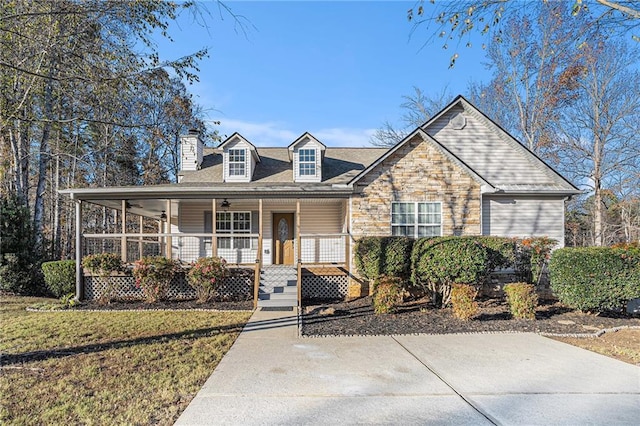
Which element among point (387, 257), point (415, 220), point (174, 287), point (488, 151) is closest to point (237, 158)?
point (174, 287)

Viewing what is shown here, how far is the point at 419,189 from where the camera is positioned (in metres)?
11.1

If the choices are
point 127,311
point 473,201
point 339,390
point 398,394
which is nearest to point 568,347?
point 398,394

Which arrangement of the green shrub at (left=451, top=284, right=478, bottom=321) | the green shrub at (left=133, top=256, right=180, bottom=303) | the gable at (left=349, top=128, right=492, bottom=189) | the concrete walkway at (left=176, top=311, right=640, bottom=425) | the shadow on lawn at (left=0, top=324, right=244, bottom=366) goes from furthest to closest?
the gable at (left=349, top=128, right=492, bottom=189), the green shrub at (left=133, top=256, right=180, bottom=303), the green shrub at (left=451, top=284, right=478, bottom=321), the shadow on lawn at (left=0, top=324, right=244, bottom=366), the concrete walkway at (left=176, top=311, right=640, bottom=425)

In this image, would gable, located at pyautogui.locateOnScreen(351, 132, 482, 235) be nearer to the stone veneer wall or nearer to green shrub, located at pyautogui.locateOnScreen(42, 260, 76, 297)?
the stone veneer wall

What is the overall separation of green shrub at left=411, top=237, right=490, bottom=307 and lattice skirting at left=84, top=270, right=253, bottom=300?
4937mm

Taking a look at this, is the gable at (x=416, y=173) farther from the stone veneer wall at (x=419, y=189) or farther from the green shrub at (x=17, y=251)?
the green shrub at (x=17, y=251)

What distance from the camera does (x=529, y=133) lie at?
69.7ft

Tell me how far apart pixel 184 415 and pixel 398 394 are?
222 centimetres

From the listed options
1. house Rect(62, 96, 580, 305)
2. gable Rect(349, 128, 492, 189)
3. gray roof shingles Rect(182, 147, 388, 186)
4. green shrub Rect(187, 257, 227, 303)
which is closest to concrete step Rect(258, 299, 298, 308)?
house Rect(62, 96, 580, 305)

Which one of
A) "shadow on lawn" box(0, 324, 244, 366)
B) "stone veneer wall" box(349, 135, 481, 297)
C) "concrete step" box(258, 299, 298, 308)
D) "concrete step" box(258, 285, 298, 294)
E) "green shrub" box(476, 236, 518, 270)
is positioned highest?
"stone veneer wall" box(349, 135, 481, 297)

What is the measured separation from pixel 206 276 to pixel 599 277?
938cm

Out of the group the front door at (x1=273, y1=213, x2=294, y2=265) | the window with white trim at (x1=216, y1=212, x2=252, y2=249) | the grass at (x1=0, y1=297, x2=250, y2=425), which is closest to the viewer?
the grass at (x1=0, y1=297, x2=250, y2=425)

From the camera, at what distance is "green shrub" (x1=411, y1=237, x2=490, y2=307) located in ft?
26.9

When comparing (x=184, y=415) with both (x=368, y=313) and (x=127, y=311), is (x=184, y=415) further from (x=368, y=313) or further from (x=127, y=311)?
(x=127, y=311)
